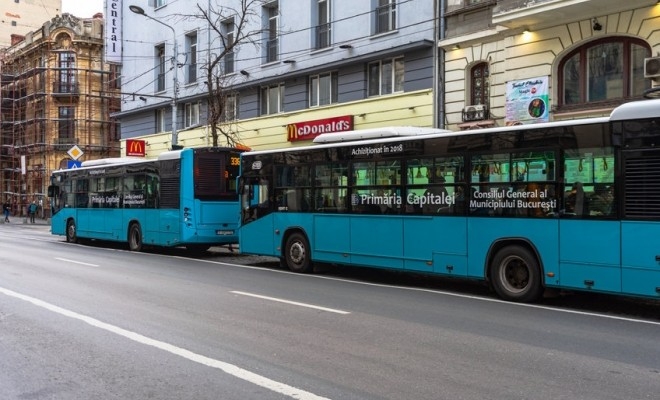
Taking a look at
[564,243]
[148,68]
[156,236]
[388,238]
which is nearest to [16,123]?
[148,68]

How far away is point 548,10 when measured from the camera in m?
16.4

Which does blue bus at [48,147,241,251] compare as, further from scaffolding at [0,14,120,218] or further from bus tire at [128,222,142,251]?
scaffolding at [0,14,120,218]

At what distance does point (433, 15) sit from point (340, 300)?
1349 centimetres

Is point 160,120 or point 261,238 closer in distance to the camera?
point 261,238

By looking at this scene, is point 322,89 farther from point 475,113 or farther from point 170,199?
point 170,199

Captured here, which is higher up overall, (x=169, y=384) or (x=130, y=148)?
(x=130, y=148)

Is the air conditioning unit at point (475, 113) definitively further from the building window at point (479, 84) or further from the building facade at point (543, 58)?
the building window at point (479, 84)

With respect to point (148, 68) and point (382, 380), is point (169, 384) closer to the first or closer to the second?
point (382, 380)

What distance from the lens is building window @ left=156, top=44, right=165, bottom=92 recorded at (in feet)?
113

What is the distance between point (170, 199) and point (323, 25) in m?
10.5

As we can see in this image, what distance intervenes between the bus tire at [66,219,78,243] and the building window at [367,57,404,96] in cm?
1271

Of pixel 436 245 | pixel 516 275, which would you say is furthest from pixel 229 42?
pixel 516 275

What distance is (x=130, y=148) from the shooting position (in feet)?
115

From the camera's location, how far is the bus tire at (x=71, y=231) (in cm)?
2439
